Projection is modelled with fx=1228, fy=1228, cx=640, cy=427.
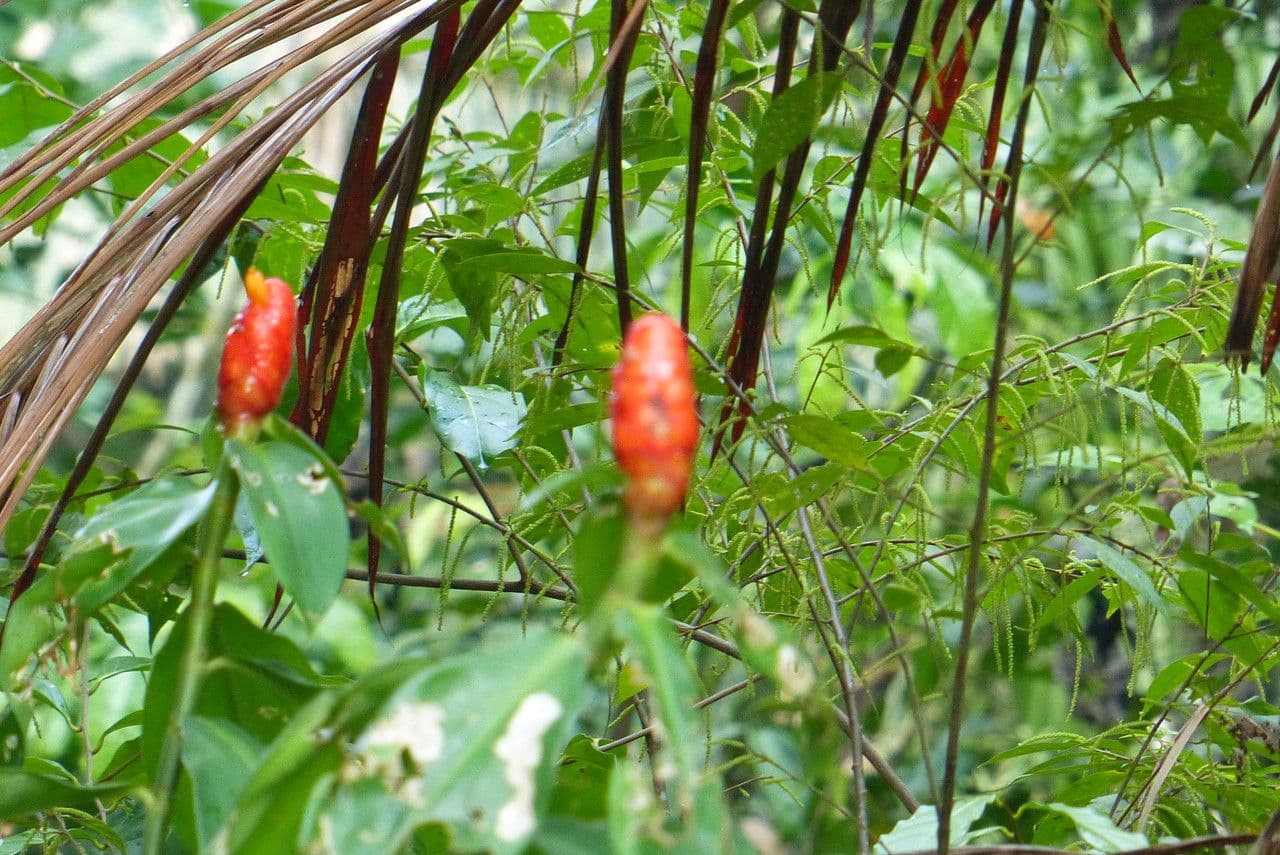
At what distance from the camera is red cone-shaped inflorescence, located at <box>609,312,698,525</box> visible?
0.26m

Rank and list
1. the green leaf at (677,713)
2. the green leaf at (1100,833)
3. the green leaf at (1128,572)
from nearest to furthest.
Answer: the green leaf at (677,713), the green leaf at (1100,833), the green leaf at (1128,572)

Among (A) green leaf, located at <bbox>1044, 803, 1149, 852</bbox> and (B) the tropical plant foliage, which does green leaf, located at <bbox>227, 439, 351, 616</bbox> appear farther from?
(A) green leaf, located at <bbox>1044, 803, 1149, 852</bbox>

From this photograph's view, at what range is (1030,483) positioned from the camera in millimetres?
1715

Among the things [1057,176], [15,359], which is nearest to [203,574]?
[15,359]

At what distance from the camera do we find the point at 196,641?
321mm

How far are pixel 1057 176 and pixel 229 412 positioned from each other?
264 mm

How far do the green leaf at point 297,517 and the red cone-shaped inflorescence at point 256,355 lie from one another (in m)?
0.01

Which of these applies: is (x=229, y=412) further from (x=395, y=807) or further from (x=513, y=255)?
(x=513, y=255)

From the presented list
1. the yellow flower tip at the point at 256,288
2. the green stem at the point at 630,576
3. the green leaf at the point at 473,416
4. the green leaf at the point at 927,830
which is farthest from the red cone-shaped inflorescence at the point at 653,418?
the green leaf at the point at 473,416

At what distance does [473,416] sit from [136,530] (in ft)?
1.09

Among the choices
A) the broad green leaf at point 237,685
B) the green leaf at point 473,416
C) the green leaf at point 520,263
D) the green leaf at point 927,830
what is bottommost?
the green leaf at point 927,830

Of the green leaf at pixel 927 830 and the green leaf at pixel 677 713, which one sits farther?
the green leaf at pixel 927 830

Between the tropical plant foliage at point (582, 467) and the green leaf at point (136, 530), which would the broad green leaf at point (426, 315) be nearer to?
the tropical plant foliage at point (582, 467)

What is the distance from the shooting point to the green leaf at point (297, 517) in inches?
12.3
